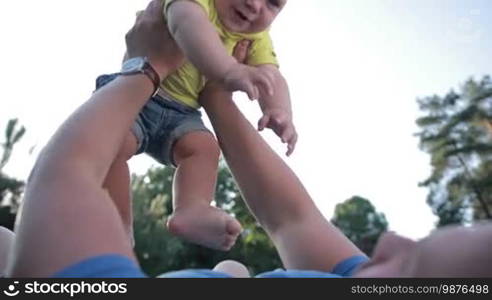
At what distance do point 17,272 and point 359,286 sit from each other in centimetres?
47

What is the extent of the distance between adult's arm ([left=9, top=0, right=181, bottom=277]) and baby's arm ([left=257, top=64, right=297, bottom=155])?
37 cm

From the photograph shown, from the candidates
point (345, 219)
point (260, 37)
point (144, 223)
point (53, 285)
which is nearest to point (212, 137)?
point (260, 37)

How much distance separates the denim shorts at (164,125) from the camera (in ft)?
5.00

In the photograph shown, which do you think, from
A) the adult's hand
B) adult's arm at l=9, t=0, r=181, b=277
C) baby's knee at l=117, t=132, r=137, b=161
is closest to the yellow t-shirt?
the adult's hand

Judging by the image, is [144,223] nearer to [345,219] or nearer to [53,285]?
[345,219]

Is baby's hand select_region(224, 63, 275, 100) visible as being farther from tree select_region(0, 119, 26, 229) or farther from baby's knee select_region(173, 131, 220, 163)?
tree select_region(0, 119, 26, 229)

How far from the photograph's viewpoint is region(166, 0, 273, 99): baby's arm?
115 cm

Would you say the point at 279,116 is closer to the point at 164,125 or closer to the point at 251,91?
the point at 251,91

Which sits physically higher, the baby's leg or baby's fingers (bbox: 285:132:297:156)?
baby's fingers (bbox: 285:132:297:156)

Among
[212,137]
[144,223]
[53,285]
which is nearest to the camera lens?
[53,285]

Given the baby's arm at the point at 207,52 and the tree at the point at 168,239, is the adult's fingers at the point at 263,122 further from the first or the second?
the tree at the point at 168,239

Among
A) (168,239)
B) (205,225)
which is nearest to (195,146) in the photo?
(205,225)

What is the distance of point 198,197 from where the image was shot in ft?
4.78

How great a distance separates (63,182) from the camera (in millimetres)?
802
